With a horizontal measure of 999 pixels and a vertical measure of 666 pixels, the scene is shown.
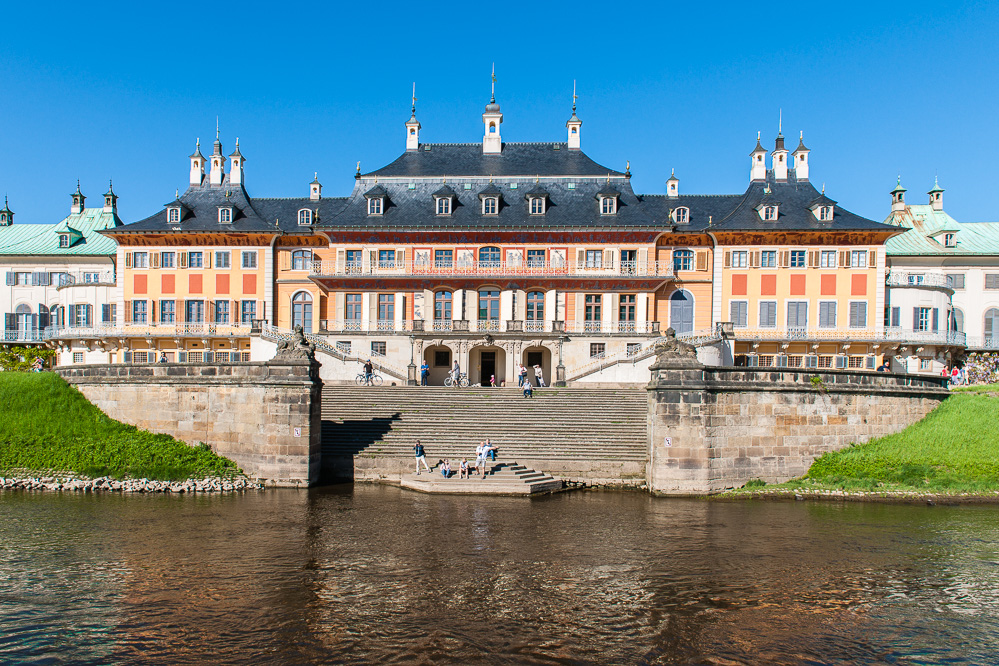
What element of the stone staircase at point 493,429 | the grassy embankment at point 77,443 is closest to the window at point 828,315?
the stone staircase at point 493,429

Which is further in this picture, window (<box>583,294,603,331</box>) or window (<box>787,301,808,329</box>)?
window (<box>787,301,808,329</box>)

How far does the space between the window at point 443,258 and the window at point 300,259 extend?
9581 millimetres

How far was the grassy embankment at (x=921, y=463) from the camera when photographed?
85.7 feet

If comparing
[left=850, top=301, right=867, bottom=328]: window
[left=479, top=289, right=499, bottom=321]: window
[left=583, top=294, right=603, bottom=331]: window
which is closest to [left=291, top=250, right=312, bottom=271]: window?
[left=479, top=289, right=499, bottom=321]: window

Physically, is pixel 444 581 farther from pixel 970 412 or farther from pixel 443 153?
pixel 443 153

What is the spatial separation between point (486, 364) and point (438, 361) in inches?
127

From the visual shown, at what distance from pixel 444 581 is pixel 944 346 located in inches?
1732

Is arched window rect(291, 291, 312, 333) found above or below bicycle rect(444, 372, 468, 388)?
above

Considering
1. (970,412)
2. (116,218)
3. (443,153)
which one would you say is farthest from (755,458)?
(116,218)

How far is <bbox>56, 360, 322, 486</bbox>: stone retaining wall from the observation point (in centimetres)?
2680

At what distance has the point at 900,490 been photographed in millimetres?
26031

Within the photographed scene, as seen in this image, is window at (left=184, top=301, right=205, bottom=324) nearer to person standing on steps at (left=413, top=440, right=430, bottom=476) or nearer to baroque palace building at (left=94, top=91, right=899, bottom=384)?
baroque palace building at (left=94, top=91, right=899, bottom=384)

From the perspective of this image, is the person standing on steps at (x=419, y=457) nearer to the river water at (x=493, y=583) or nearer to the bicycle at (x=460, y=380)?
the river water at (x=493, y=583)

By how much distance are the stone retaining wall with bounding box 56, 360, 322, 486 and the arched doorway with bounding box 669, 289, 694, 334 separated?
90.0 ft
